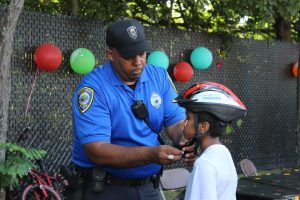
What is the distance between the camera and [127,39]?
3.07 m

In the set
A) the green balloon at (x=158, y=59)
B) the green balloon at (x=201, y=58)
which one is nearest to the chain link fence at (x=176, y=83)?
the green balloon at (x=201, y=58)

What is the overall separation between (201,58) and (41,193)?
384cm

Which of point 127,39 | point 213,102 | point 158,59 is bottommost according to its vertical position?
point 213,102

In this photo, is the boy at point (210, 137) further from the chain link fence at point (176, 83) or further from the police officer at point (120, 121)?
the chain link fence at point (176, 83)

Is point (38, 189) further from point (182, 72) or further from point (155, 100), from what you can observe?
point (155, 100)

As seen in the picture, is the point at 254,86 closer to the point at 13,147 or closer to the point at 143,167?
the point at 13,147

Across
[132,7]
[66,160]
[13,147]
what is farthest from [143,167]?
[132,7]

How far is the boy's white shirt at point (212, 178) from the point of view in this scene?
2.67 meters

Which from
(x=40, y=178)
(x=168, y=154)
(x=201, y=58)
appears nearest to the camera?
(x=168, y=154)

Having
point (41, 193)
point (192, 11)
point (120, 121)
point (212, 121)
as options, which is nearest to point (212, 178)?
point (212, 121)

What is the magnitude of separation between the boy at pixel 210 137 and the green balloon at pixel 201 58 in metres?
6.51

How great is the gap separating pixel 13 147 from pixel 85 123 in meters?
3.43

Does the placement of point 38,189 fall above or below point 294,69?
below

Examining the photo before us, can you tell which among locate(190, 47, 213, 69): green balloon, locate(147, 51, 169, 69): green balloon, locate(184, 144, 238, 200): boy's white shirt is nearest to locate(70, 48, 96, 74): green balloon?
locate(147, 51, 169, 69): green balloon
